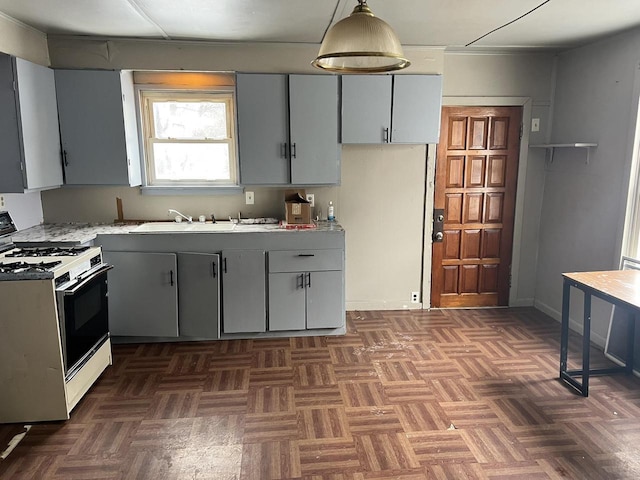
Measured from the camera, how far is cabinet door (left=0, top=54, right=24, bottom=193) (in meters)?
3.18

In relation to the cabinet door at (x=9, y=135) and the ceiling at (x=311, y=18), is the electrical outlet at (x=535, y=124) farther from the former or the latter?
the cabinet door at (x=9, y=135)

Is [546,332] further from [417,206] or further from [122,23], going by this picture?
[122,23]

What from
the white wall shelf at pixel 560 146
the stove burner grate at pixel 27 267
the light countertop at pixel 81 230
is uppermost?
the white wall shelf at pixel 560 146

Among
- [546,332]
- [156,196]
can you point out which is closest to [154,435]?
[156,196]

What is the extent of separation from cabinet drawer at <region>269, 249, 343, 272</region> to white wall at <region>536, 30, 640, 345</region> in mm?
2138

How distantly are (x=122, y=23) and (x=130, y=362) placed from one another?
2.54 meters

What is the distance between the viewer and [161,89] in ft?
13.4

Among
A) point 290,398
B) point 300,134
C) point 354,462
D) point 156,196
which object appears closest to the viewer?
point 354,462

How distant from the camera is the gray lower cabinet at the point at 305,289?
3.82 m

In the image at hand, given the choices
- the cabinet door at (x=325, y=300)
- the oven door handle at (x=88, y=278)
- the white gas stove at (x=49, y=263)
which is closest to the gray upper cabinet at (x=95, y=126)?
the white gas stove at (x=49, y=263)

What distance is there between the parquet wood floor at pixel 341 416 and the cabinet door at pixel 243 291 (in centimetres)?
17

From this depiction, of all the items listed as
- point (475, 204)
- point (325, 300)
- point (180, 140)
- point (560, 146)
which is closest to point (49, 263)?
point (180, 140)

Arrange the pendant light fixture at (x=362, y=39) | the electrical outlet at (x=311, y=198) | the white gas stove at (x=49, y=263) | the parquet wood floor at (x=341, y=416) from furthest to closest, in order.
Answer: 1. the electrical outlet at (x=311, y=198)
2. the white gas stove at (x=49, y=263)
3. the parquet wood floor at (x=341, y=416)
4. the pendant light fixture at (x=362, y=39)

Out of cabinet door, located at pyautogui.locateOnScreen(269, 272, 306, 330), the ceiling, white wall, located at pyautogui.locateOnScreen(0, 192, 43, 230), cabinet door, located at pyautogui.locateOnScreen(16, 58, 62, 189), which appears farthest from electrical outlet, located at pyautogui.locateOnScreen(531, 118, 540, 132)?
white wall, located at pyautogui.locateOnScreen(0, 192, 43, 230)
